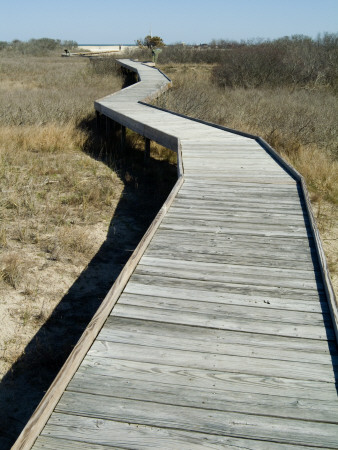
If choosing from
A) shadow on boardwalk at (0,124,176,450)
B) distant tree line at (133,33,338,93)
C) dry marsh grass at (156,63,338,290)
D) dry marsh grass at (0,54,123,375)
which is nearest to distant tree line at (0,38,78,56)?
distant tree line at (133,33,338,93)

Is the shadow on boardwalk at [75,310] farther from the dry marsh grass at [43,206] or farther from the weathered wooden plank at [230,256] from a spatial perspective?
the weathered wooden plank at [230,256]

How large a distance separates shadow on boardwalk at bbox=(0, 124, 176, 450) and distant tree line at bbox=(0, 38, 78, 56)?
38504mm

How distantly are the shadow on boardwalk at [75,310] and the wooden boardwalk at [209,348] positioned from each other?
3.12 feet

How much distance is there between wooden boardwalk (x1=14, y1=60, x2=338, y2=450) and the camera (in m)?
1.97

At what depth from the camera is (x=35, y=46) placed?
156 feet

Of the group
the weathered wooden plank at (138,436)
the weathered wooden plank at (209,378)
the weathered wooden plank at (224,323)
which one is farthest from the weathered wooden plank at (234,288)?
the weathered wooden plank at (138,436)

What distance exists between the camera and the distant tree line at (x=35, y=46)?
4247 cm

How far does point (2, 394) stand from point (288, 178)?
3902 millimetres

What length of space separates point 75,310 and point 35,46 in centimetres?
4959

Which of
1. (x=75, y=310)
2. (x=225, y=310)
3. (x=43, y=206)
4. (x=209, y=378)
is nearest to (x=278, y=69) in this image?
(x=43, y=206)

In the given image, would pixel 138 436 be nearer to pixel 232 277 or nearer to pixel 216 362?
pixel 216 362

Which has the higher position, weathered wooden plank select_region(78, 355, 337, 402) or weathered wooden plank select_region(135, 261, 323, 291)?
weathered wooden plank select_region(135, 261, 323, 291)

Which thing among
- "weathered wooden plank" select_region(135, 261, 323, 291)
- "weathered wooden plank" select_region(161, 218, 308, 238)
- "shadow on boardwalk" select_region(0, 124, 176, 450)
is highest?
"weathered wooden plank" select_region(161, 218, 308, 238)

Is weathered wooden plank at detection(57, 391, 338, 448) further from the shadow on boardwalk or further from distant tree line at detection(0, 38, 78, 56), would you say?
distant tree line at detection(0, 38, 78, 56)
